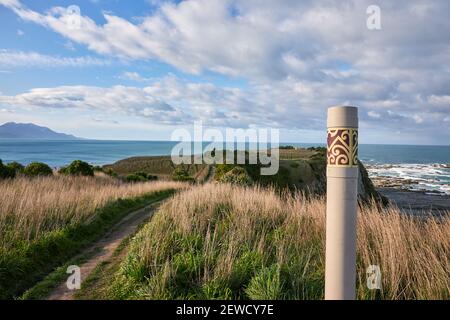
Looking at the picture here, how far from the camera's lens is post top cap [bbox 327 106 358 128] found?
2.91m

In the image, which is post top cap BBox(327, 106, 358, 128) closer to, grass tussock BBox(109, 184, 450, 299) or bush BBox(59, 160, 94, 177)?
grass tussock BBox(109, 184, 450, 299)

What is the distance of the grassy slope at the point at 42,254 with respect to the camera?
600cm

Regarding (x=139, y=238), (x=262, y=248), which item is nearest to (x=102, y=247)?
(x=139, y=238)

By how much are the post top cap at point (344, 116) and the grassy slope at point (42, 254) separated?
18.6 ft

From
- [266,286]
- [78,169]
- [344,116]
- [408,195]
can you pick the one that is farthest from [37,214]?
[408,195]

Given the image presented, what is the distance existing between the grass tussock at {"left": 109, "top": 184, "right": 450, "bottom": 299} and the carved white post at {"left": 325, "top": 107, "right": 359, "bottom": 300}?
165 cm

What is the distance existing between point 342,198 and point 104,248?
23.1 ft

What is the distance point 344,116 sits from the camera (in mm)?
2912

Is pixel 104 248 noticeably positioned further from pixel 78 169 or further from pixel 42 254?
pixel 78 169

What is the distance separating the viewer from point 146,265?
18.5 feet

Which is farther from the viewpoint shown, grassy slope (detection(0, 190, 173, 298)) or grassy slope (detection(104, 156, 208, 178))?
grassy slope (detection(104, 156, 208, 178))

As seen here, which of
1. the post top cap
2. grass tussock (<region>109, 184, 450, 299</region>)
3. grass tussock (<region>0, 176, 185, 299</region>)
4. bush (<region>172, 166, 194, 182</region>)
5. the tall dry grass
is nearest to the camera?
the post top cap

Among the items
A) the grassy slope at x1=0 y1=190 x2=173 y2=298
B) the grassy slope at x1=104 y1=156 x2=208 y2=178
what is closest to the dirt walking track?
the grassy slope at x1=0 y1=190 x2=173 y2=298
